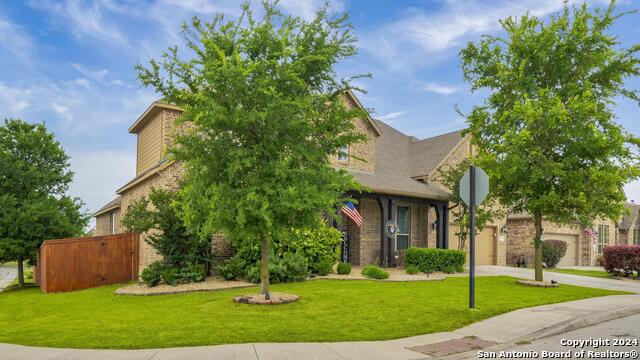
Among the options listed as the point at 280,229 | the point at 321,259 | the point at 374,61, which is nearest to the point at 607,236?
the point at 321,259

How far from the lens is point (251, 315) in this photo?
9.27 metres

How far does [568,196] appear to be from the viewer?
1559cm

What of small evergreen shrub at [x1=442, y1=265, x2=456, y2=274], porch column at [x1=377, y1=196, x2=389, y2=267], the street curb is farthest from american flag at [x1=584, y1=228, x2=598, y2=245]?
the street curb

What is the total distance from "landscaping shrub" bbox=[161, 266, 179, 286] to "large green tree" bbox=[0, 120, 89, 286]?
25.0 feet

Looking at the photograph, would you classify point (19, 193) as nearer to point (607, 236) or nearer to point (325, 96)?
point (325, 96)

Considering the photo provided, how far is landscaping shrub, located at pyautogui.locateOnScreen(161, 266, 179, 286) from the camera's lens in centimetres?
1441

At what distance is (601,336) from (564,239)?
95.7 feet

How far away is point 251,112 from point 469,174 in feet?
15.2

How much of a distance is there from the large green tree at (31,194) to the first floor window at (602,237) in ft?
116

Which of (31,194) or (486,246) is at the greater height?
(31,194)

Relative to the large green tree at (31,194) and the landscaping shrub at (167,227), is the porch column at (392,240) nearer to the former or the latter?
the landscaping shrub at (167,227)

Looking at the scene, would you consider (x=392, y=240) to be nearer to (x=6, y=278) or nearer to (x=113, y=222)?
(x=113, y=222)

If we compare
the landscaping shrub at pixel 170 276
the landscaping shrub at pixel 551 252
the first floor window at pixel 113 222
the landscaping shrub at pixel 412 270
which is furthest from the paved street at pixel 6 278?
the landscaping shrub at pixel 551 252

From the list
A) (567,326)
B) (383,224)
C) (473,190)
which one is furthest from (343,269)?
(567,326)
